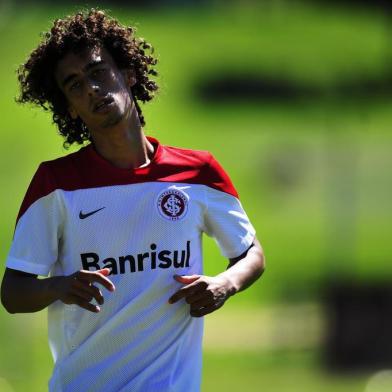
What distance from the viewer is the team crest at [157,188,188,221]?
4.05 meters

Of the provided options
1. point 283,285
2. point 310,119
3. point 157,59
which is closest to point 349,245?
point 283,285

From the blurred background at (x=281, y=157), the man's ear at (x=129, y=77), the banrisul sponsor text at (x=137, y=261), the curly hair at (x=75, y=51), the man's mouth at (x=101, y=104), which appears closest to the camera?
the banrisul sponsor text at (x=137, y=261)

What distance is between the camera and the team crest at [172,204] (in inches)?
159

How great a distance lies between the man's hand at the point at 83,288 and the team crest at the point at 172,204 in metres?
0.41

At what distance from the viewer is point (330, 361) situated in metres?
11.9

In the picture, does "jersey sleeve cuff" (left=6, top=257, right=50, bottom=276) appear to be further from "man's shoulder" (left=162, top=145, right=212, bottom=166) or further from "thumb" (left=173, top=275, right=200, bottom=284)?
"man's shoulder" (left=162, top=145, right=212, bottom=166)

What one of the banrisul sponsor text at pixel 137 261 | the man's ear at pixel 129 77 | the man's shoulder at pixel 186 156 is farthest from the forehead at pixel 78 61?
the banrisul sponsor text at pixel 137 261

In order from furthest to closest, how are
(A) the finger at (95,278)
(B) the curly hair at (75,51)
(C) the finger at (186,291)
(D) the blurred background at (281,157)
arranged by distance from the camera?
(D) the blurred background at (281,157)
(B) the curly hair at (75,51)
(C) the finger at (186,291)
(A) the finger at (95,278)

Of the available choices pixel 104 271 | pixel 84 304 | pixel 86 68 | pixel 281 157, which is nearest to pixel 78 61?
pixel 86 68

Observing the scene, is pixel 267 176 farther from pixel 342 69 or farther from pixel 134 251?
pixel 134 251

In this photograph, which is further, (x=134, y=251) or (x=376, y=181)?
(x=376, y=181)

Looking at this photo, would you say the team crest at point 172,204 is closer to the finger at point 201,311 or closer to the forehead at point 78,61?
the finger at point 201,311

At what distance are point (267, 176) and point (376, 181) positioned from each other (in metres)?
2.13

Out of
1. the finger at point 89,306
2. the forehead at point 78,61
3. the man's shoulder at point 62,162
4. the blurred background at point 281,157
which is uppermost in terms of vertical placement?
the forehead at point 78,61
